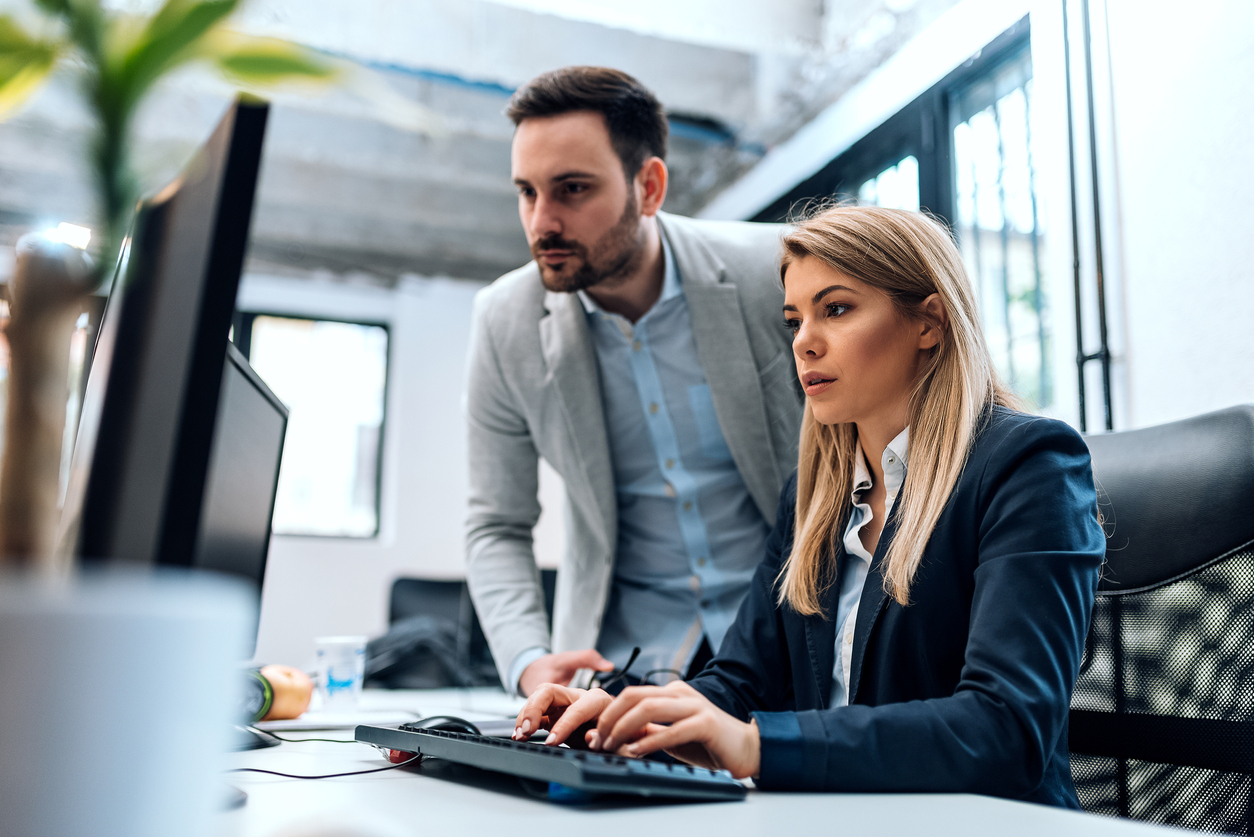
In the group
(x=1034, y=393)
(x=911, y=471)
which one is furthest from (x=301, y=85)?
(x=1034, y=393)

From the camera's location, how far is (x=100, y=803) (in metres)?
0.33

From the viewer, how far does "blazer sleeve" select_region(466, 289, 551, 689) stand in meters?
1.84

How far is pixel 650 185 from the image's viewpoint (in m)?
1.82

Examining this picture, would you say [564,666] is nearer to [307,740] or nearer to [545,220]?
[307,740]

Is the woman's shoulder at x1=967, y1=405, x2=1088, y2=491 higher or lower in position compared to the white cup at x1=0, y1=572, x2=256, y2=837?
higher

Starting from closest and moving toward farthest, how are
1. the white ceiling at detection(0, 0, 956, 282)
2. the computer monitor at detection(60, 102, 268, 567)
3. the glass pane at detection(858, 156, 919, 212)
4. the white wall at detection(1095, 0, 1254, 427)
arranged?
the computer monitor at detection(60, 102, 268, 567), the white wall at detection(1095, 0, 1254, 427), the white ceiling at detection(0, 0, 956, 282), the glass pane at detection(858, 156, 919, 212)

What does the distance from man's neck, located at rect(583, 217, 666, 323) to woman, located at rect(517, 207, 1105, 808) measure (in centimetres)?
52

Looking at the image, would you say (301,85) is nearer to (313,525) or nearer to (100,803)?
(100,803)

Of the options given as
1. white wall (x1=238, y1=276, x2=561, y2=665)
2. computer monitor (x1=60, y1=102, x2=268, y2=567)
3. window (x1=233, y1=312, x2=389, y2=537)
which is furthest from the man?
window (x1=233, y1=312, x2=389, y2=537)

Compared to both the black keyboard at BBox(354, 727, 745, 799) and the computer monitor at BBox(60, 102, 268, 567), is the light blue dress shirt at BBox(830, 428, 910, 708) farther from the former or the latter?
the computer monitor at BBox(60, 102, 268, 567)

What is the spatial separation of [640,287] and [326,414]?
4150 millimetres

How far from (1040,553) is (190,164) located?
76 centimetres

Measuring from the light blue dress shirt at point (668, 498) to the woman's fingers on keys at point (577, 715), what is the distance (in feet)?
2.77

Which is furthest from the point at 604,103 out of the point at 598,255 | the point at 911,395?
the point at 911,395
